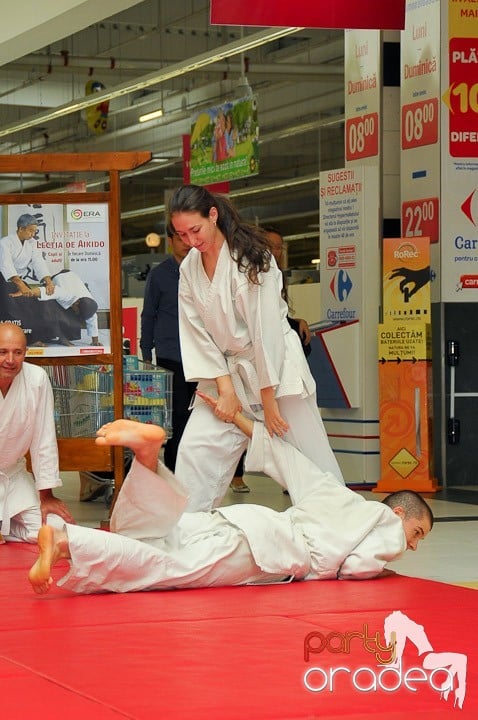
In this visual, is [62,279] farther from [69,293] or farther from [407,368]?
[407,368]

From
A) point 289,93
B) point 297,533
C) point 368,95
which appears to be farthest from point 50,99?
point 297,533

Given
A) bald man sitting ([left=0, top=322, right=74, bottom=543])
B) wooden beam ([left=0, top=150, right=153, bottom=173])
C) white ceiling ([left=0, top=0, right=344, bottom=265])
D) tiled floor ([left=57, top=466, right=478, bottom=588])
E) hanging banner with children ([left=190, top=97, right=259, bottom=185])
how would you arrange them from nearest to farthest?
1. tiled floor ([left=57, top=466, right=478, bottom=588])
2. bald man sitting ([left=0, top=322, right=74, bottom=543])
3. wooden beam ([left=0, top=150, right=153, bottom=173])
4. hanging banner with children ([left=190, top=97, right=259, bottom=185])
5. white ceiling ([left=0, top=0, right=344, bottom=265])

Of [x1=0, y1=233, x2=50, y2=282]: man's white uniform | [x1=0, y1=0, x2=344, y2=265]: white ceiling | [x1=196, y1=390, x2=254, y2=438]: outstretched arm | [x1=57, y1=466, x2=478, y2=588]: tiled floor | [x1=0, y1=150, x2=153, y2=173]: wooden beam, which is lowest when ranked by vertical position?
[x1=57, y1=466, x2=478, y2=588]: tiled floor

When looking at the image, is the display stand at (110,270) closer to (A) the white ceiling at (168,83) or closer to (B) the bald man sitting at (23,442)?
(B) the bald man sitting at (23,442)

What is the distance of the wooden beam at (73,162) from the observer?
6.56 meters

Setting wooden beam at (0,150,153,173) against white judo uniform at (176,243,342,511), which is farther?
wooden beam at (0,150,153,173)

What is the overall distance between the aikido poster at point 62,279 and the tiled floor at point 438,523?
1026mm

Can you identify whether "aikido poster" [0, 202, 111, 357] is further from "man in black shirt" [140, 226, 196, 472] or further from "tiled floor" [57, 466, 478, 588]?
"tiled floor" [57, 466, 478, 588]

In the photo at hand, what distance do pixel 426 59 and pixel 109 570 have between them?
595cm

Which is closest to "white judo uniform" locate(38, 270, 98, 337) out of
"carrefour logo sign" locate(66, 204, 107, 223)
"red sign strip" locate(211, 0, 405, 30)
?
"carrefour logo sign" locate(66, 204, 107, 223)

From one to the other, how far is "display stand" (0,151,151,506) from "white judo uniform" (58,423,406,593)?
218cm

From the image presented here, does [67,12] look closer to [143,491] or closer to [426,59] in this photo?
[426,59]

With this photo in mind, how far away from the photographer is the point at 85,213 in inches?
264

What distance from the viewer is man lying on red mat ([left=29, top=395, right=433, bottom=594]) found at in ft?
12.9
